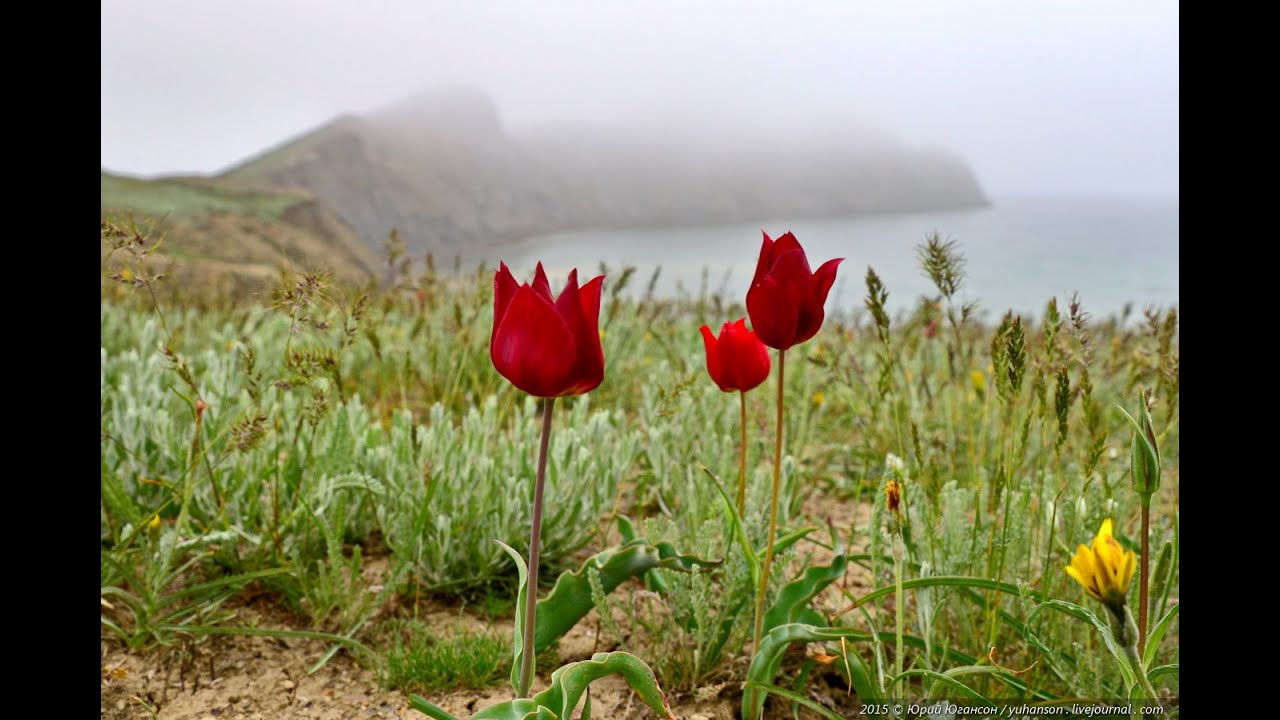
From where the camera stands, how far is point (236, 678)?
5.45 ft

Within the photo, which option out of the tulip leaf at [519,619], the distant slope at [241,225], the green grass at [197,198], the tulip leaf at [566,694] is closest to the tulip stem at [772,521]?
the tulip leaf at [566,694]

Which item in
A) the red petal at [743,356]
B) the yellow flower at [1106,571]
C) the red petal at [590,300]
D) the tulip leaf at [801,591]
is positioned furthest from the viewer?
the tulip leaf at [801,591]

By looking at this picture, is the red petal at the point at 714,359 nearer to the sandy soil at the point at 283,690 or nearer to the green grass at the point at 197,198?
the sandy soil at the point at 283,690

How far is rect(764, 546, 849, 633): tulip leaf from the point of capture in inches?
61.2

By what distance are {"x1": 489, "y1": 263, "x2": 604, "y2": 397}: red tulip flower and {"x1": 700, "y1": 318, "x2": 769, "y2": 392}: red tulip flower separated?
1.49 ft

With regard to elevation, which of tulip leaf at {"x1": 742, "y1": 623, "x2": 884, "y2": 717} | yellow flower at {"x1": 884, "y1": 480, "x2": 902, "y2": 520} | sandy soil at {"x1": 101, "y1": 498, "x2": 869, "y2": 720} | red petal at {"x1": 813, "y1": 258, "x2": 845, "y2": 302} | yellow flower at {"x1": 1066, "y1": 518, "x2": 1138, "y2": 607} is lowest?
sandy soil at {"x1": 101, "y1": 498, "x2": 869, "y2": 720}

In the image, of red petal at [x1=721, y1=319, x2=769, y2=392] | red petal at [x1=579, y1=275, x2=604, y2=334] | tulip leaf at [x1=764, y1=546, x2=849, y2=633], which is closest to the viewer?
red petal at [x1=579, y1=275, x2=604, y2=334]

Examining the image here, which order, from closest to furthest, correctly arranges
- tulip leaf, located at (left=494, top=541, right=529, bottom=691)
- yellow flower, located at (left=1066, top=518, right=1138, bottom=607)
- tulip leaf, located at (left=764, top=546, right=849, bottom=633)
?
yellow flower, located at (left=1066, top=518, right=1138, bottom=607) → tulip leaf, located at (left=494, top=541, right=529, bottom=691) → tulip leaf, located at (left=764, top=546, right=849, bottom=633)

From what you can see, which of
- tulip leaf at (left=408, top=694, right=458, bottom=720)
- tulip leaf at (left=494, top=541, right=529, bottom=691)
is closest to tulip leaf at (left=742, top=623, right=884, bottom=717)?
tulip leaf at (left=494, top=541, right=529, bottom=691)

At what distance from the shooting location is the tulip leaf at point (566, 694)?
105 centimetres

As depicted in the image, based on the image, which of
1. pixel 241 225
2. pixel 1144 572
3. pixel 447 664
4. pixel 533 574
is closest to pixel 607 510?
pixel 447 664

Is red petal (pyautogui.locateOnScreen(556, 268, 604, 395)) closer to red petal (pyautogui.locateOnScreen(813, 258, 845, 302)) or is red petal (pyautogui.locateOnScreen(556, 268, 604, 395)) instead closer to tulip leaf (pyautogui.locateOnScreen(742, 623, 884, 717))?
red petal (pyautogui.locateOnScreen(813, 258, 845, 302))

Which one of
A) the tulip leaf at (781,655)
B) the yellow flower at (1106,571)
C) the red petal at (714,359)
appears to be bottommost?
the tulip leaf at (781,655)

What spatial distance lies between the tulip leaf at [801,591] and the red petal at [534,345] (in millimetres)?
789
